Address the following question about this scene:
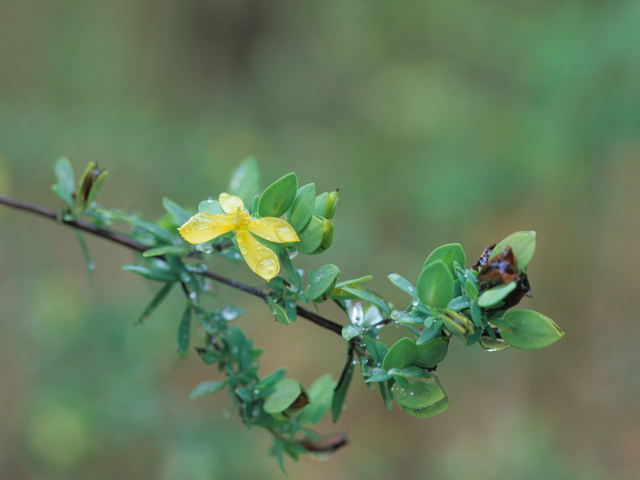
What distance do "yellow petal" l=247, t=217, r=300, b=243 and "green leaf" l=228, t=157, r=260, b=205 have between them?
0.62 ft

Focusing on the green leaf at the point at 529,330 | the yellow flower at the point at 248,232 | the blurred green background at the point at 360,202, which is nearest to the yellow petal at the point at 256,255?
the yellow flower at the point at 248,232

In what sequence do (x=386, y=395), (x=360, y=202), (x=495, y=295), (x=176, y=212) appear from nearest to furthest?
(x=495, y=295), (x=386, y=395), (x=176, y=212), (x=360, y=202)

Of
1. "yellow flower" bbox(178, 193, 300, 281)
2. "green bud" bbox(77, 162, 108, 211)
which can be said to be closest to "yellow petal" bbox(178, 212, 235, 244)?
"yellow flower" bbox(178, 193, 300, 281)

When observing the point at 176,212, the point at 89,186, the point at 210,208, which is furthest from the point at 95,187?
the point at 210,208

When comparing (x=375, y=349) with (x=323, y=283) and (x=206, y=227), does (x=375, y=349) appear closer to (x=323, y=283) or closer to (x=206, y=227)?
(x=323, y=283)

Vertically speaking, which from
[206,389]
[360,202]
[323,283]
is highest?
[323,283]

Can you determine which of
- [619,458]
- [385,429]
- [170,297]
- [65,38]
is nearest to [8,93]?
[65,38]

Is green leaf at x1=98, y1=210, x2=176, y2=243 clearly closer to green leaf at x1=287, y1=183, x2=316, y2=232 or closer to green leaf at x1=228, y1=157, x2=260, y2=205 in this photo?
green leaf at x1=228, y1=157, x2=260, y2=205

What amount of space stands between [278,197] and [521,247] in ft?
0.70

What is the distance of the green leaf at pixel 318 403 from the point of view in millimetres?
586

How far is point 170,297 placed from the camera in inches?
73.3

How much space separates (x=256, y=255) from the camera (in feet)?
1.45

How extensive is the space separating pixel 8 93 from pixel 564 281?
2947 millimetres

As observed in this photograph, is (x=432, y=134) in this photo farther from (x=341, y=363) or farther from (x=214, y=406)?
(x=214, y=406)
